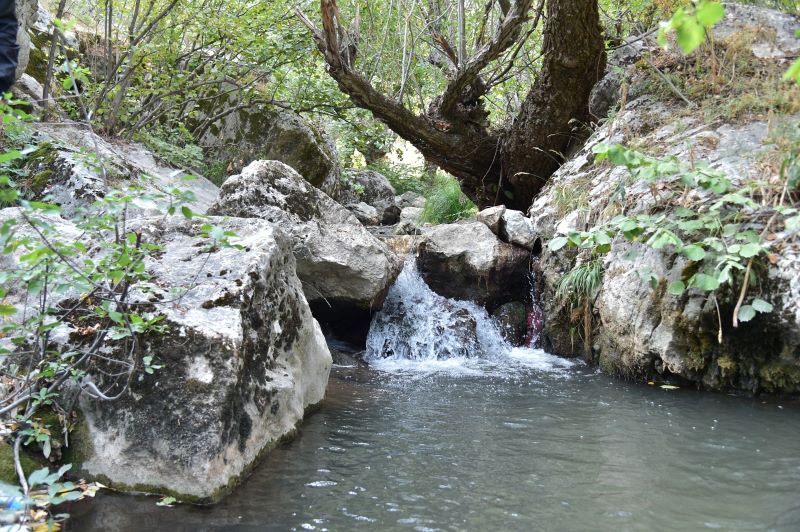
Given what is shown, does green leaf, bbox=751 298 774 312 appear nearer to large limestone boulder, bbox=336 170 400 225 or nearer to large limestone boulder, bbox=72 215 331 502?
large limestone boulder, bbox=72 215 331 502

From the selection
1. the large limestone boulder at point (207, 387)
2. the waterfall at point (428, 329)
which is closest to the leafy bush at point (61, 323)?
the large limestone boulder at point (207, 387)

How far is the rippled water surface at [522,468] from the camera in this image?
9.90 ft

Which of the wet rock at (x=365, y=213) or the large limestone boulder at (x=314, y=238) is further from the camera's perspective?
the wet rock at (x=365, y=213)

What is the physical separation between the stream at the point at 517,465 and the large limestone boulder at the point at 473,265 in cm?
203

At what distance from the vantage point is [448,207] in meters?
11.4

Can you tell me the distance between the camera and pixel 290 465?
376cm

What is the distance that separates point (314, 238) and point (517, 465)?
391 cm

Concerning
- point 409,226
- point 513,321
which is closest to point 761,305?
point 513,321

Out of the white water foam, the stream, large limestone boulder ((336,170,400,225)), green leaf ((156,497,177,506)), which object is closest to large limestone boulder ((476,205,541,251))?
the white water foam

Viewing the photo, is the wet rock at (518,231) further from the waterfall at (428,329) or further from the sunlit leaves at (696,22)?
the sunlit leaves at (696,22)

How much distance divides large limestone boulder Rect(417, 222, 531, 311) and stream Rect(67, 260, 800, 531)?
2.03m

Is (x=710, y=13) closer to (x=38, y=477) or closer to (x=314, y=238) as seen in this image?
(x=38, y=477)

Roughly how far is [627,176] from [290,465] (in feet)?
14.8

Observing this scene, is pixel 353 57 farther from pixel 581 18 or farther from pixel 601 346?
pixel 601 346
